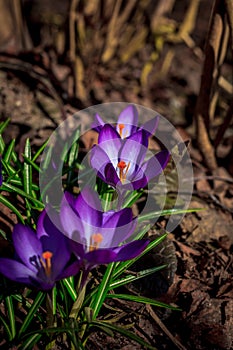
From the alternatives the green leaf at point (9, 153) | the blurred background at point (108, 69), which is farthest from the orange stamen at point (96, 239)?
the blurred background at point (108, 69)

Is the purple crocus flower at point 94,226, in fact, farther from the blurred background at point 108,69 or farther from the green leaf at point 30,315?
the blurred background at point 108,69

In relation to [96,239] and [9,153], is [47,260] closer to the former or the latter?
[96,239]

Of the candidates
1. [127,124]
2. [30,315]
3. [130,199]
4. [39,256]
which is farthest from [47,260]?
[127,124]

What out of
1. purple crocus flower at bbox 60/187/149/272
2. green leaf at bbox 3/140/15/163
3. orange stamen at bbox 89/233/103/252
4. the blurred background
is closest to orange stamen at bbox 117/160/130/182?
purple crocus flower at bbox 60/187/149/272

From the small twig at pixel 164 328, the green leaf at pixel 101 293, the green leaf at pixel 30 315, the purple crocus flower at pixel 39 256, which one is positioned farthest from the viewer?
the small twig at pixel 164 328

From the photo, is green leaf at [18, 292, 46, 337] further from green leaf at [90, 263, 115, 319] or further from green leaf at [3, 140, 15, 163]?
green leaf at [3, 140, 15, 163]

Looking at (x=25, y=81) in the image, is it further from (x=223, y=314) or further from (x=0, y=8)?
(x=223, y=314)
